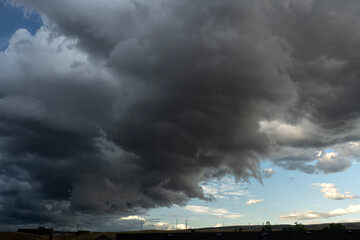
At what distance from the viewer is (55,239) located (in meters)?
154

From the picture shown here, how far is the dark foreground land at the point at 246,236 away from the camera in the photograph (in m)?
67.6

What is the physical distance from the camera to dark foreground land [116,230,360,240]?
67.6m

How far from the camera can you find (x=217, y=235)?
6875 centimetres

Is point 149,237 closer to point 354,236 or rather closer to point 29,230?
point 354,236

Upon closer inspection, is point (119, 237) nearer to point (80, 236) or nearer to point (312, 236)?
point (312, 236)

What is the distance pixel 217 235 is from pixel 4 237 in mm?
113867

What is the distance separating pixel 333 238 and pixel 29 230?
16159 cm

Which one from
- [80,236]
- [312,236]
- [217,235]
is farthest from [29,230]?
[312,236]

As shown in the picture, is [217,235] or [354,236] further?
[354,236]

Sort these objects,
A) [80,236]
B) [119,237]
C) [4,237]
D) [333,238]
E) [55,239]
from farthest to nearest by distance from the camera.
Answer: [80,236] < [55,239] < [4,237] < [333,238] < [119,237]

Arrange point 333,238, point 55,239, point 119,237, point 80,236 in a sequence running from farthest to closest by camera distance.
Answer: point 80,236 → point 55,239 → point 333,238 → point 119,237

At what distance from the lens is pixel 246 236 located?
71.0m

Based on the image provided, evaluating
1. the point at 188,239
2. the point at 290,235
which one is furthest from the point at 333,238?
the point at 188,239

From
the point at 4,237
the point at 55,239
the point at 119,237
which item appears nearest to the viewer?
the point at 119,237
